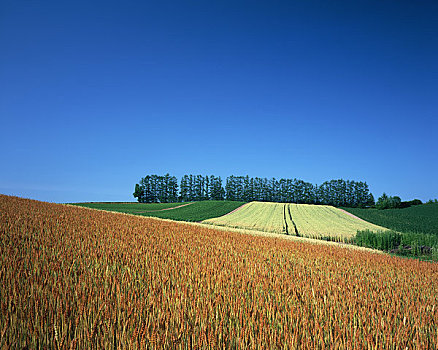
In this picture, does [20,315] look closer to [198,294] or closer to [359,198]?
[198,294]

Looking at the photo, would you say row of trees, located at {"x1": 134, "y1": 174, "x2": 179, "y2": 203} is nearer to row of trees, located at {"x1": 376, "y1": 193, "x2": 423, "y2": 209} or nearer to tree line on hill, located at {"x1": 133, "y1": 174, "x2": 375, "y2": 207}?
tree line on hill, located at {"x1": 133, "y1": 174, "x2": 375, "y2": 207}

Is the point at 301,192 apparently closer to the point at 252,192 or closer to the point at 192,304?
the point at 252,192

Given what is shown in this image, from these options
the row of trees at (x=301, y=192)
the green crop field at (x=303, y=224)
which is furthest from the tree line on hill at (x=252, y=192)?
the green crop field at (x=303, y=224)

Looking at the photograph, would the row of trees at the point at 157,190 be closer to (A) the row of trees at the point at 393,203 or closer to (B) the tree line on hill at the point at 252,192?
(B) the tree line on hill at the point at 252,192

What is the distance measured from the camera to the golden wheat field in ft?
7.92

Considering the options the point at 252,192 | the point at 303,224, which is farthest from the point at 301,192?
the point at 303,224

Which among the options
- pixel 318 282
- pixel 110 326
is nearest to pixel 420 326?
pixel 318 282

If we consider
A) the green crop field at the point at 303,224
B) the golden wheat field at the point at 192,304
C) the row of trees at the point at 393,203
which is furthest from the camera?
the row of trees at the point at 393,203

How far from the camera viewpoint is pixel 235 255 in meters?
6.91

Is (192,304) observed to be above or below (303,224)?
above

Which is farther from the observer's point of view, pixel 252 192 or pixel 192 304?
pixel 252 192

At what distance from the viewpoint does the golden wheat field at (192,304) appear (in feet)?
7.92

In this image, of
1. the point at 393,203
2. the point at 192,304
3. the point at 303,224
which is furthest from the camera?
the point at 393,203

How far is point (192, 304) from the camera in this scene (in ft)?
10.4
